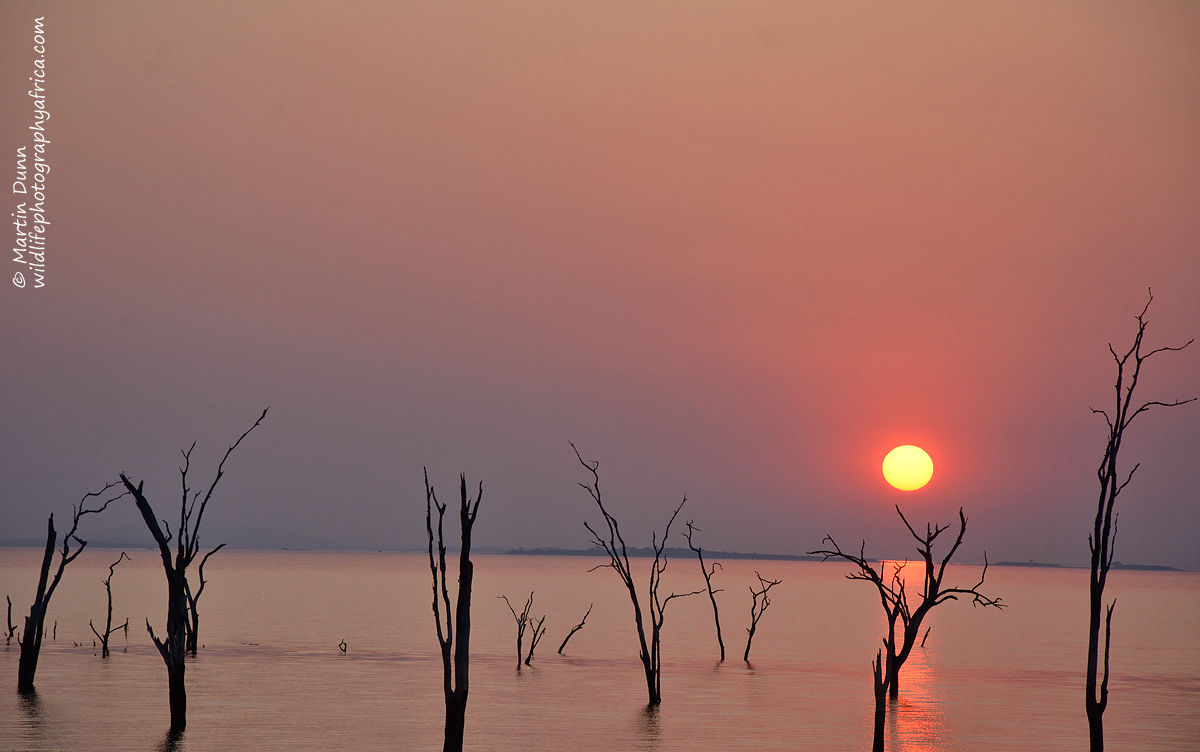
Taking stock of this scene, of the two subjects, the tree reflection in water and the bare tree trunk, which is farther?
the tree reflection in water

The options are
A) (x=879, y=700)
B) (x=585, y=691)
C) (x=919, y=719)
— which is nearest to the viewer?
(x=879, y=700)

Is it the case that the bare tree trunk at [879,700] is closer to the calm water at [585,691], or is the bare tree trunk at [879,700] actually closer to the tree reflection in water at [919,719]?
the calm water at [585,691]

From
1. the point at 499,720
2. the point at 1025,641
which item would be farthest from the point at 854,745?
the point at 1025,641

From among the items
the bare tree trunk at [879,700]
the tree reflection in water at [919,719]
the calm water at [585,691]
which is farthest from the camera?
the tree reflection in water at [919,719]

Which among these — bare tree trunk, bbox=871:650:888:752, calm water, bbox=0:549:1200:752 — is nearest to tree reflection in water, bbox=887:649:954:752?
calm water, bbox=0:549:1200:752

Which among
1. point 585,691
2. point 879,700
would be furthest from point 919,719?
point 879,700

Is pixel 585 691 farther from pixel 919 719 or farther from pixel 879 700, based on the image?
pixel 879 700

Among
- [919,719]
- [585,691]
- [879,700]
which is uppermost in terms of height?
[879,700]

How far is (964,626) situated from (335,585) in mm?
85856

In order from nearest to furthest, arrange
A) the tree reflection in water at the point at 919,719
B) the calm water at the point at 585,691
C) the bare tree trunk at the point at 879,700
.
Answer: the bare tree trunk at the point at 879,700, the calm water at the point at 585,691, the tree reflection in water at the point at 919,719

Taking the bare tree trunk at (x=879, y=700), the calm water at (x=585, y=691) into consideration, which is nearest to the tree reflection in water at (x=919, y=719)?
the calm water at (x=585, y=691)

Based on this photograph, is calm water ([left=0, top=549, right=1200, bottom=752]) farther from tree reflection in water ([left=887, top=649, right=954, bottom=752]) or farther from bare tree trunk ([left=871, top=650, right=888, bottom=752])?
bare tree trunk ([left=871, top=650, right=888, bottom=752])

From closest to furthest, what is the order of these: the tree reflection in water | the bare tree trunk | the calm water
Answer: the bare tree trunk, the calm water, the tree reflection in water

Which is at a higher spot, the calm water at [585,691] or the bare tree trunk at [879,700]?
the bare tree trunk at [879,700]
